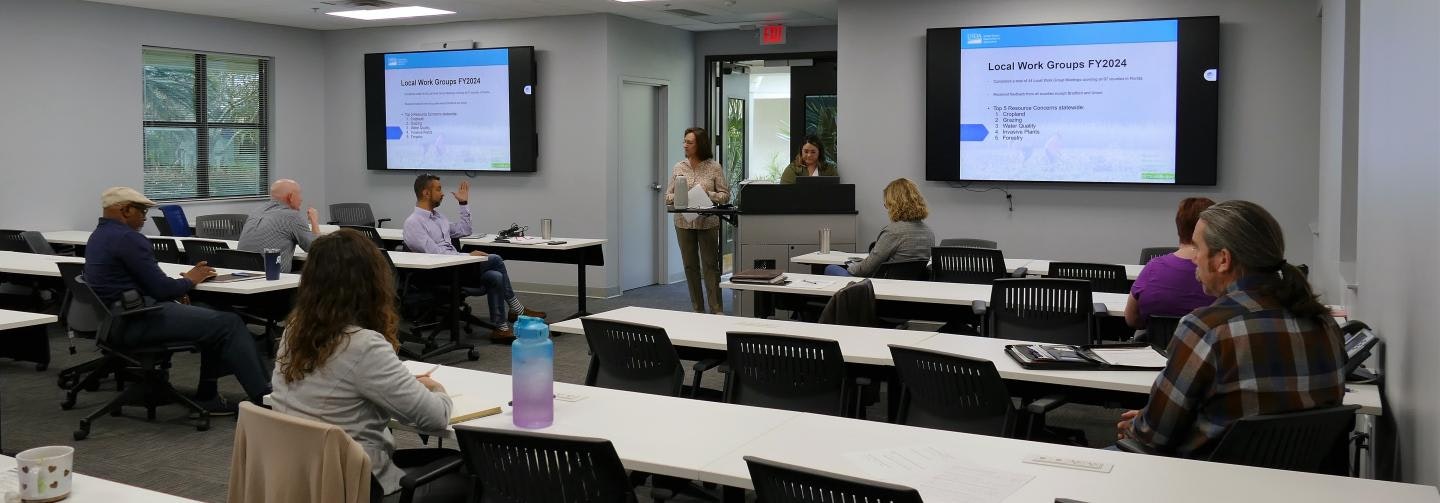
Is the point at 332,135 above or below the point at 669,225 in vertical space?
above

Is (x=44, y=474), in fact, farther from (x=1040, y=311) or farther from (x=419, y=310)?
(x=419, y=310)

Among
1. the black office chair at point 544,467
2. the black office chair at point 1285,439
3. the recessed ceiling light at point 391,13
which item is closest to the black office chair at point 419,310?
the recessed ceiling light at point 391,13

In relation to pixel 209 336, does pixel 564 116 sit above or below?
above

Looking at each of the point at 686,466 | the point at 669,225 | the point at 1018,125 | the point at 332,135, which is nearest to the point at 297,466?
the point at 686,466

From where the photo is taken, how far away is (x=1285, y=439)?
271 centimetres

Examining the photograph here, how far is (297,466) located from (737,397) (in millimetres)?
1825

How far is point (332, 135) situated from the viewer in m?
12.0

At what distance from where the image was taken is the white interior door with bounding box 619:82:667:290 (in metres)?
10.8

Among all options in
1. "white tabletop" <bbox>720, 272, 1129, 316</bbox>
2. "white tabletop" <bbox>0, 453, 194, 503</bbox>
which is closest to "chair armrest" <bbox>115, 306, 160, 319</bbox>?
"white tabletop" <bbox>720, 272, 1129, 316</bbox>

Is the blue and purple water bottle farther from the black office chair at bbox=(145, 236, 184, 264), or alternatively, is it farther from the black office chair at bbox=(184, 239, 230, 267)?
the black office chair at bbox=(145, 236, 184, 264)

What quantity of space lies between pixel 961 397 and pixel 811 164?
580 cm

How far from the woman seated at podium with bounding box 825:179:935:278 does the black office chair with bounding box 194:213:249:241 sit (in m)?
5.72

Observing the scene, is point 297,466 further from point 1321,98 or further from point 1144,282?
point 1321,98

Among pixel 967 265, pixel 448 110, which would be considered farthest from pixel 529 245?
pixel 967 265
